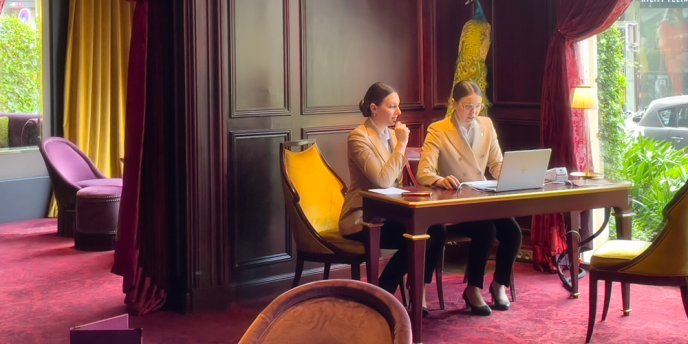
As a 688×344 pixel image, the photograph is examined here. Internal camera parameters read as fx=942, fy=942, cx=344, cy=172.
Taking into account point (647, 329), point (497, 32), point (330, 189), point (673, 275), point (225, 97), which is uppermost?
point (497, 32)

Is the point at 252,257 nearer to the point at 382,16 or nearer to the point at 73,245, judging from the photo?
the point at 382,16

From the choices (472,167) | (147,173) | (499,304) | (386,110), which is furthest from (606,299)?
(147,173)

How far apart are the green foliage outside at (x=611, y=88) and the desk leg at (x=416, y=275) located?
2.34 meters

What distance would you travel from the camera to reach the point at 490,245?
520 cm

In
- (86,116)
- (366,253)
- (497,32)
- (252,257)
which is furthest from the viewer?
(86,116)

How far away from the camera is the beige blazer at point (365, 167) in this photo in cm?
489

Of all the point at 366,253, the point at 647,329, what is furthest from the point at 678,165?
the point at 366,253

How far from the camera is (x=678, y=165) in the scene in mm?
6367

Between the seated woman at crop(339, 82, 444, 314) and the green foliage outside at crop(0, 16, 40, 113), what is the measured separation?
485cm

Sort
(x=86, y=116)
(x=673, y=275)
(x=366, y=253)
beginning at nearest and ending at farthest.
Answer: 1. (x=673, y=275)
2. (x=366, y=253)
3. (x=86, y=116)

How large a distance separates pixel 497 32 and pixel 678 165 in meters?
1.53

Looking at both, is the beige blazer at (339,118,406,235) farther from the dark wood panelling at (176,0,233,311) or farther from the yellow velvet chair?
the yellow velvet chair

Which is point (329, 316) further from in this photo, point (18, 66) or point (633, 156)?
point (18, 66)

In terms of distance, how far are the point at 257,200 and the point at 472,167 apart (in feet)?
4.26
